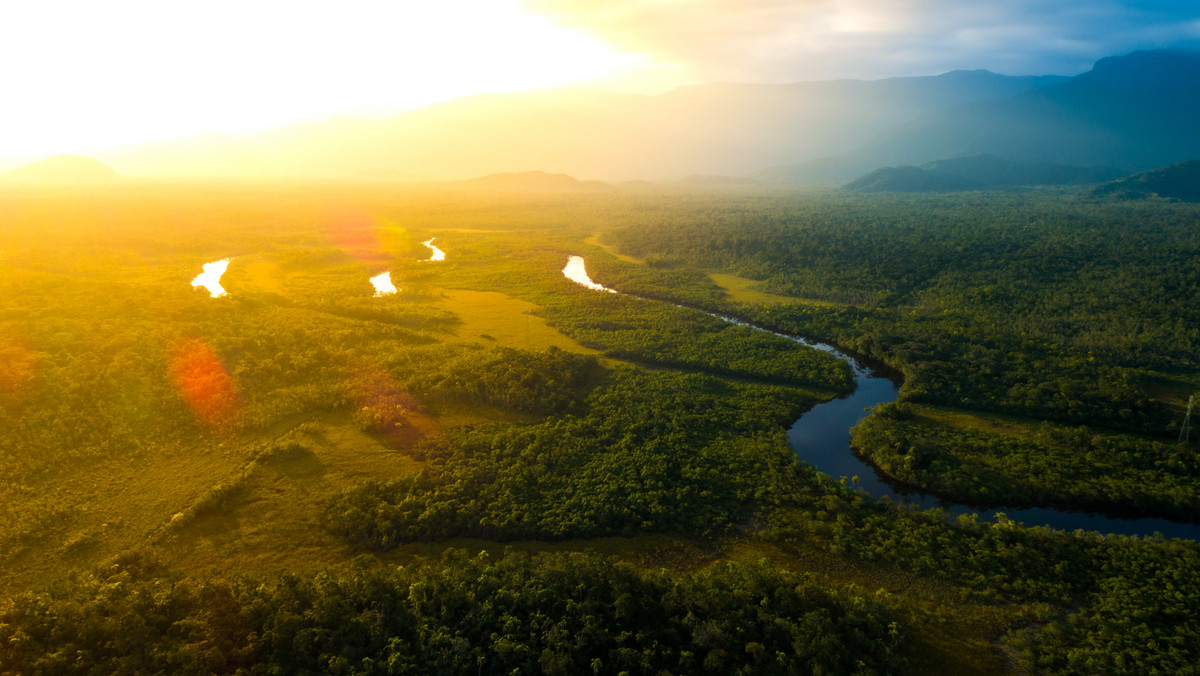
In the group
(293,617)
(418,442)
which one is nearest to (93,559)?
(293,617)

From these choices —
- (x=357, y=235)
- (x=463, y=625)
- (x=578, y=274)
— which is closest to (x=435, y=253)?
(x=357, y=235)

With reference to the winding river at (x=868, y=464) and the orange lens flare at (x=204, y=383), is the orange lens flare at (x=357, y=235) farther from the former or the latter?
the winding river at (x=868, y=464)

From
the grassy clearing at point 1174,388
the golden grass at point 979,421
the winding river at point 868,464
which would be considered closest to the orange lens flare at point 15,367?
the winding river at point 868,464

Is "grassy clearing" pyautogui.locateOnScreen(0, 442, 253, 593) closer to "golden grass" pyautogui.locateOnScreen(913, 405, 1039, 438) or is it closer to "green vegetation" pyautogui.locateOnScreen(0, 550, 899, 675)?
"green vegetation" pyautogui.locateOnScreen(0, 550, 899, 675)

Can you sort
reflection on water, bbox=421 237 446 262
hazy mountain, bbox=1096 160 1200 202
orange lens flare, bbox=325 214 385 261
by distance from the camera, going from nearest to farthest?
1. reflection on water, bbox=421 237 446 262
2. orange lens flare, bbox=325 214 385 261
3. hazy mountain, bbox=1096 160 1200 202

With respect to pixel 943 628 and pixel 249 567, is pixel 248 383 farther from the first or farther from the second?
pixel 943 628

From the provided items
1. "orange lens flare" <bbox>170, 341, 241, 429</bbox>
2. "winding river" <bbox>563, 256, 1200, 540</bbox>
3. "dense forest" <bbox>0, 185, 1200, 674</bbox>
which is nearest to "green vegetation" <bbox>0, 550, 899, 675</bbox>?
"dense forest" <bbox>0, 185, 1200, 674</bbox>
